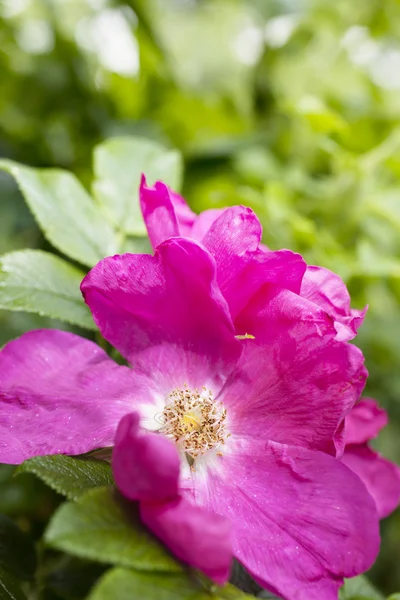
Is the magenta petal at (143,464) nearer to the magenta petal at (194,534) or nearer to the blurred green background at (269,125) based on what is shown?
the magenta petal at (194,534)

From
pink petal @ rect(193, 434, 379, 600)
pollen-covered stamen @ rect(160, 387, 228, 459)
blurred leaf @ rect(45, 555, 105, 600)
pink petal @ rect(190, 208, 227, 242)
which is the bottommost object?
blurred leaf @ rect(45, 555, 105, 600)

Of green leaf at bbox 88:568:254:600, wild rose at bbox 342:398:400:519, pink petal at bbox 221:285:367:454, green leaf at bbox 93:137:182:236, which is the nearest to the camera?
green leaf at bbox 88:568:254:600

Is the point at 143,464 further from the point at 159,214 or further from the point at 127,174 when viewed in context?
the point at 127,174

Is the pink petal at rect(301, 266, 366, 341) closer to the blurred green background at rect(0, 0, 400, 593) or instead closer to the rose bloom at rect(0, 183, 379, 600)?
the rose bloom at rect(0, 183, 379, 600)

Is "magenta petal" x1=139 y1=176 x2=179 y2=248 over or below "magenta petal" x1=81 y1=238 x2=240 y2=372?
over

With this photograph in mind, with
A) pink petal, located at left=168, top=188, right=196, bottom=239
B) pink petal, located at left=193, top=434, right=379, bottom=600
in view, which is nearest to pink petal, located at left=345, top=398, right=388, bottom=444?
pink petal, located at left=193, top=434, right=379, bottom=600

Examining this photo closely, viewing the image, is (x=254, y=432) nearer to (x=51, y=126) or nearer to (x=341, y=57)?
(x=51, y=126)

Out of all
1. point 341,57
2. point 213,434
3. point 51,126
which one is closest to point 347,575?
point 213,434
